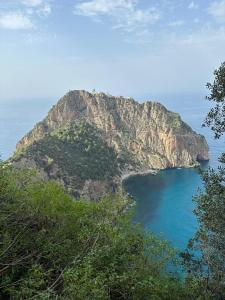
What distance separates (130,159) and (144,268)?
14461 cm

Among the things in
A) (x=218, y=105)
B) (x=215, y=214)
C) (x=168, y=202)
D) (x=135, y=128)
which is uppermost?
(x=135, y=128)

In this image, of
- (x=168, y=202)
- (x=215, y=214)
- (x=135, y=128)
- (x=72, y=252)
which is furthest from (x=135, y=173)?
(x=215, y=214)

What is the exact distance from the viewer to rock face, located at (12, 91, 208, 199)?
168 m

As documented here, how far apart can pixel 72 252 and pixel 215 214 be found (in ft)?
19.5

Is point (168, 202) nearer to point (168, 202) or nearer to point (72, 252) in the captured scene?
point (168, 202)

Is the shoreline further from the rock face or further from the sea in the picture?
the rock face

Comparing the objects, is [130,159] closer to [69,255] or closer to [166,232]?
[166,232]

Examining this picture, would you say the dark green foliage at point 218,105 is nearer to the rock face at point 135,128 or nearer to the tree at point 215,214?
the tree at point 215,214

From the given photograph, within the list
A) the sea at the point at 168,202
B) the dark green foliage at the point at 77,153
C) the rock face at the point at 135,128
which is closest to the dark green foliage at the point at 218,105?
the sea at the point at 168,202

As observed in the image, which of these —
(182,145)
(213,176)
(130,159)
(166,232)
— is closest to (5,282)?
(213,176)

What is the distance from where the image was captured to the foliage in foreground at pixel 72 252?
13.4 metres

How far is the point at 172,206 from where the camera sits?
11025cm

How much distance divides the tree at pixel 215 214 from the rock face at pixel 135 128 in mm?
142466

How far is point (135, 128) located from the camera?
614ft
